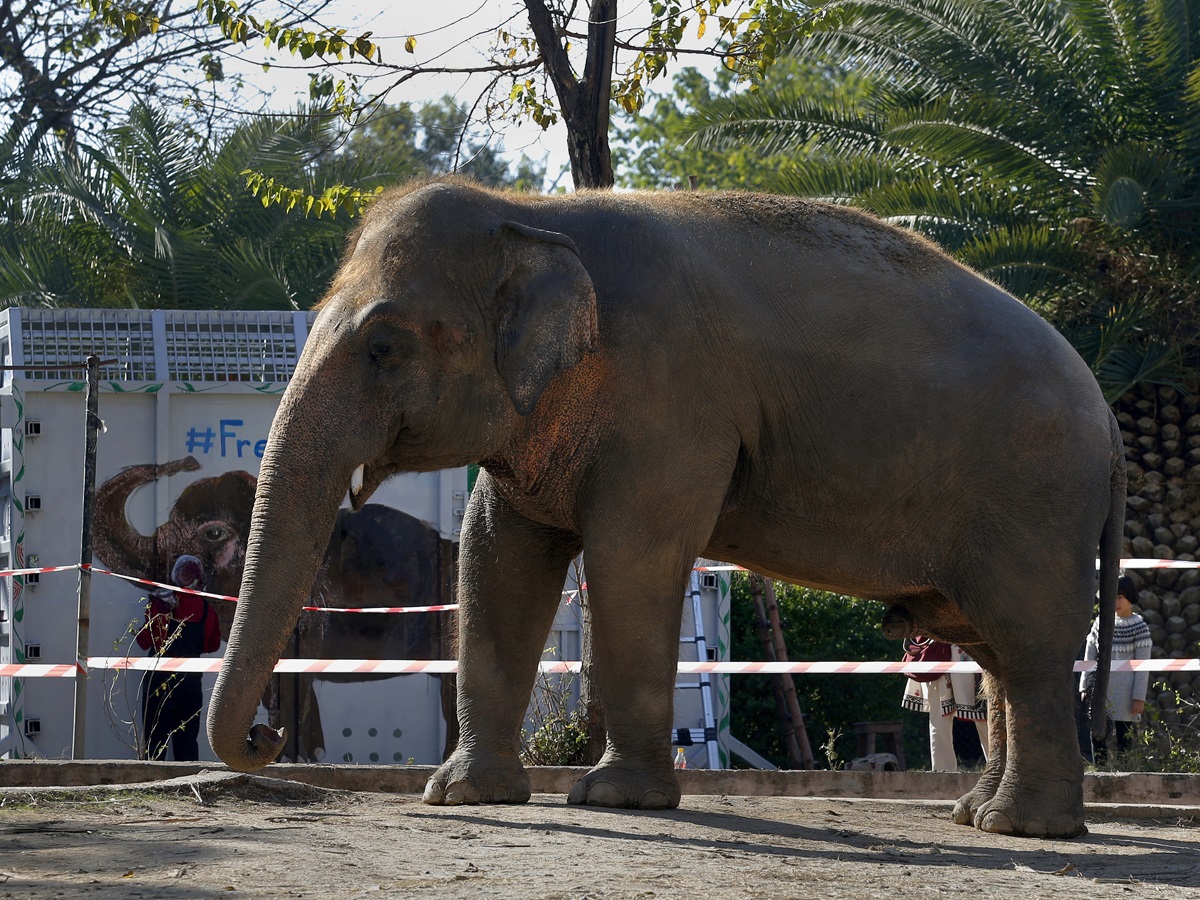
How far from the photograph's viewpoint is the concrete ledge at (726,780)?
23.1 ft

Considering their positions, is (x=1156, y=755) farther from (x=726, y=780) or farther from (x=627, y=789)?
(x=627, y=789)

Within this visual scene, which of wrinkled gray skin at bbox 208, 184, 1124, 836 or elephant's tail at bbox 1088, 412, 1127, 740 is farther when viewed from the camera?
elephant's tail at bbox 1088, 412, 1127, 740

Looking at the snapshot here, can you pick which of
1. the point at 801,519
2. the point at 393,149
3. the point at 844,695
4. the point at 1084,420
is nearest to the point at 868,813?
the point at 801,519

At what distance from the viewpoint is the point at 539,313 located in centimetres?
580

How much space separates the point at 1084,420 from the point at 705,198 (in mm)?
1759

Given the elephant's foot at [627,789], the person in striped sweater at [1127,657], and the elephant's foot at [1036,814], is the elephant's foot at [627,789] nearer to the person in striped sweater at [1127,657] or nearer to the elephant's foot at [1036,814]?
the elephant's foot at [1036,814]

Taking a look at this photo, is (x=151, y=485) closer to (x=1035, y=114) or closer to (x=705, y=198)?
(x=705, y=198)

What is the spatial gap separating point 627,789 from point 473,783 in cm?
66

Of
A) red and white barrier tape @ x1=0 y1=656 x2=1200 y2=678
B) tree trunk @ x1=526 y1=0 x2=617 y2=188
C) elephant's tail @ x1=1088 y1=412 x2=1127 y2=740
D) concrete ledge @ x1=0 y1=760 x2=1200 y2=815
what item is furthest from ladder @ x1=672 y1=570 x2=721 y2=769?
elephant's tail @ x1=1088 y1=412 x2=1127 y2=740

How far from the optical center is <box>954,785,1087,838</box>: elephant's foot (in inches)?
237

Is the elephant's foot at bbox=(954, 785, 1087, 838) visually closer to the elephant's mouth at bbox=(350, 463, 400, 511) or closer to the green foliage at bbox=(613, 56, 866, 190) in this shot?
the elephant's mouth at bbox=(350, 463, 400, 511)

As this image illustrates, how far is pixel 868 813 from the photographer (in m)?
6.68

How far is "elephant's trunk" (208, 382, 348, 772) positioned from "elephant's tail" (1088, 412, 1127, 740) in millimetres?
3163

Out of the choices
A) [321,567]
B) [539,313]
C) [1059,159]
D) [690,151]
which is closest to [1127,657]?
[321,567]
